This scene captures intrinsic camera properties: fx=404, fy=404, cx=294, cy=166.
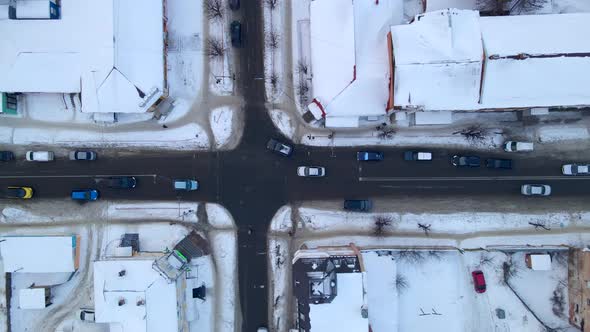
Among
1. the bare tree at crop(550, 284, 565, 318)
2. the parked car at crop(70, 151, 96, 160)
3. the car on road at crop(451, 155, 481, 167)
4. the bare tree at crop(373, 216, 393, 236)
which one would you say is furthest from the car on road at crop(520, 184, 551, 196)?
the parked car at crop(70, 151, 96, 160)

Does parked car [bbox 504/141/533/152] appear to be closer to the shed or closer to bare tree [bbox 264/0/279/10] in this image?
the shed

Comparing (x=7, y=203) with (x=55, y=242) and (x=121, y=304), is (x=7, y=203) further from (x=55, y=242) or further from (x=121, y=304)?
(x=121, y=304)

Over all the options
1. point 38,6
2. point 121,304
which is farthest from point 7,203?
point 38,6

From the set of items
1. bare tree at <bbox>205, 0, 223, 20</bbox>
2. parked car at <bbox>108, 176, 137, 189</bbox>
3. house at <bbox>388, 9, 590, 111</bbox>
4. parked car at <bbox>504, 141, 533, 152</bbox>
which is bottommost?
parked car at <bbox>108, 176, 137, 189</bbox>

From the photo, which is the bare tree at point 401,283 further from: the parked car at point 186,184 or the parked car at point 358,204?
the parked car at point 186,184

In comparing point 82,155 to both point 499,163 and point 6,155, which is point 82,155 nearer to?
point 6,155

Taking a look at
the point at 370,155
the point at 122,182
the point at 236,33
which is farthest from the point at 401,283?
the point at 236,33
